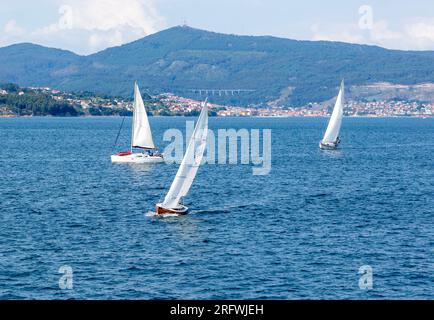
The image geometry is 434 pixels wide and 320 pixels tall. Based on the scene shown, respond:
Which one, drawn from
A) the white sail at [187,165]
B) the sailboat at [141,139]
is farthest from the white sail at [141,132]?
the white sail at [187,165]

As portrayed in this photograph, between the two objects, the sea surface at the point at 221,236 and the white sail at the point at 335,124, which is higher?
the white sail at the point at 335,124

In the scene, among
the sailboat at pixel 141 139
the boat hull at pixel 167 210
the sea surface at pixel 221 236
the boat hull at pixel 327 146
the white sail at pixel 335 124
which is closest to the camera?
the sea surface at pixel 221 236

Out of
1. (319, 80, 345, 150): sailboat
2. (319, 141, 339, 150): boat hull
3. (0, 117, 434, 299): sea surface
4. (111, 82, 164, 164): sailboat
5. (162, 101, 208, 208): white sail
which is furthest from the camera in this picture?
(319, 141, 339, 150): boat hull

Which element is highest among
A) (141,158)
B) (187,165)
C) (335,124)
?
(335,124)

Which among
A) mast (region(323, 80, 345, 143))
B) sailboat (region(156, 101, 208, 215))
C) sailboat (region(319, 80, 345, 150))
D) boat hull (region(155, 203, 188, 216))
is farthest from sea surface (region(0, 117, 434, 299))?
sailboat (region(319, 80, 345, 150))

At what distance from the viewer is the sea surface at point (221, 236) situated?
3666cm

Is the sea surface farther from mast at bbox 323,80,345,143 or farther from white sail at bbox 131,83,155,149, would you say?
mast at bbox 323,80,345,143

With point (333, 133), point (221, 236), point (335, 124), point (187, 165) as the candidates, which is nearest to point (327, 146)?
point (333, 133)

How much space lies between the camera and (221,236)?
49.7m

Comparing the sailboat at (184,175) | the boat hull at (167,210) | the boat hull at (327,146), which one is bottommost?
the boat hull at (327,146)

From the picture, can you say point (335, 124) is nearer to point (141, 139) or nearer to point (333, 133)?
point (333, 133)

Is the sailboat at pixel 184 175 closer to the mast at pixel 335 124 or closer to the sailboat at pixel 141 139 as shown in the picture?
the sailboat at pixel 141 139

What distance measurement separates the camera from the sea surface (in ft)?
120
